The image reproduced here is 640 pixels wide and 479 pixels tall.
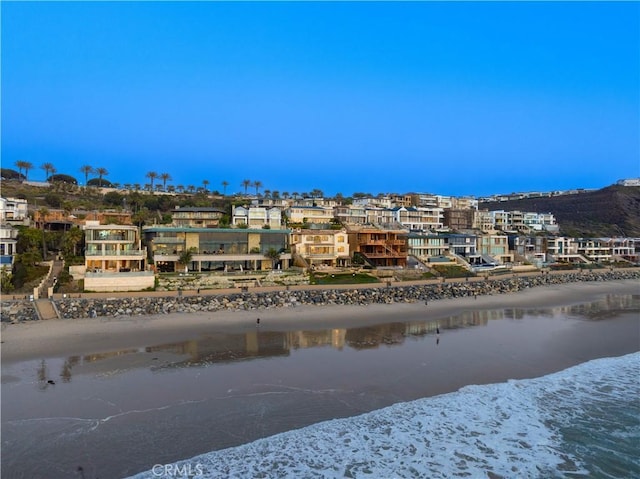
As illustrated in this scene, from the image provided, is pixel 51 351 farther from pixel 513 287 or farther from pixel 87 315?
pixel 513 287

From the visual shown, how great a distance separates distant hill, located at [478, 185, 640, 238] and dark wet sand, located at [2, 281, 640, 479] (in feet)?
354

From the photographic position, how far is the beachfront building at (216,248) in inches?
1729

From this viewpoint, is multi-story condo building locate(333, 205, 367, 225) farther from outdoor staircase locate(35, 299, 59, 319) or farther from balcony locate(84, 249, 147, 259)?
outdoor staircase locate(35, 299, 59, 319)

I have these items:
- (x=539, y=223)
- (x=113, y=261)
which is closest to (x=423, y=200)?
(x=539, y=223)

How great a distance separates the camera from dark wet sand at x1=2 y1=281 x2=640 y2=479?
13.2 metres

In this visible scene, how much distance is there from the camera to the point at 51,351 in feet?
72.1

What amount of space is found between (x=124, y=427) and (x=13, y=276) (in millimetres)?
27416

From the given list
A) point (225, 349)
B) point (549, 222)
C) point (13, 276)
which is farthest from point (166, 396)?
point (549, 222)

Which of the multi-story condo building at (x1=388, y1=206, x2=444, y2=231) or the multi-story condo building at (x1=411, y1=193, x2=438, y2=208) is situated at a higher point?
the multi-story condo building at (x1=411, y1=193, x2=438, y2=208)

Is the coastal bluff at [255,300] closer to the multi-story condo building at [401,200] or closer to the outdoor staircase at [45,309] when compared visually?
the outdoor staircase at [45,309]

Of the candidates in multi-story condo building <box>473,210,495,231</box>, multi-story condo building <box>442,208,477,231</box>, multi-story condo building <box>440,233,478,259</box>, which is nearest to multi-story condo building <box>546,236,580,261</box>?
multi-story condo building <box>473,210,495,231</box>

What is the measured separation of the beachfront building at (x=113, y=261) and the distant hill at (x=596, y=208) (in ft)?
381

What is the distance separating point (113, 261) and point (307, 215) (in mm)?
31317

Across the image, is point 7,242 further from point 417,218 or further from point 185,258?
point 417,218
